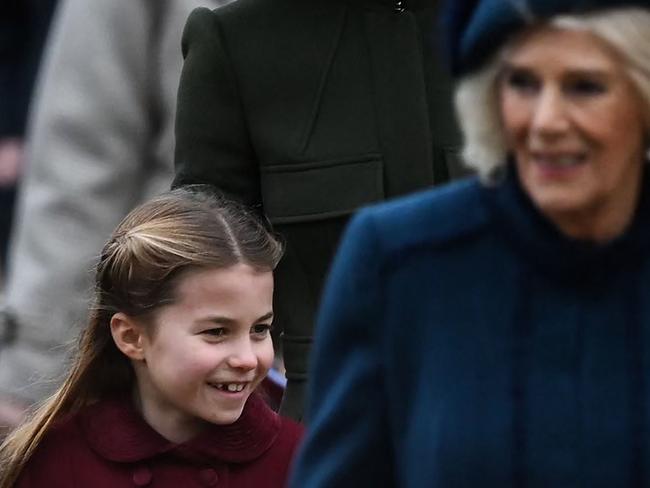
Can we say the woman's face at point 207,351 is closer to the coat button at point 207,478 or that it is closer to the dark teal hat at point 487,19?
the coat button at point 207,478

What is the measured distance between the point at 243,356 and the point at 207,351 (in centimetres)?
7

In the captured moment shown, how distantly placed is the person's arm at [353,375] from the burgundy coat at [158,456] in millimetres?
1116

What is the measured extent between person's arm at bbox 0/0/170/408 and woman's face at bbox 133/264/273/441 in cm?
36

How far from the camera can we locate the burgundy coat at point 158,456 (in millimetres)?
4012

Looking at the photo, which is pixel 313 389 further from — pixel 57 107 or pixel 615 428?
pixel 57 107

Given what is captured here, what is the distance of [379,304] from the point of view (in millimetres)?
2852

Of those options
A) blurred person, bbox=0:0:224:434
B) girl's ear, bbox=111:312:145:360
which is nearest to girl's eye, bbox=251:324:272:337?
girl's ear, bbox=111:312:145:360

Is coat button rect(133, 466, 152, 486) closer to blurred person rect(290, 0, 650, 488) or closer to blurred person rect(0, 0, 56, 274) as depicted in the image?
blurred person rect(0, 0, 56, 274)

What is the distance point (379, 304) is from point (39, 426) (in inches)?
55.2

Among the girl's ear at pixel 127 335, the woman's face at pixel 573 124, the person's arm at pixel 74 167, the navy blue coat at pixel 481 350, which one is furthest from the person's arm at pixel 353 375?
the person's arm at pixel 74 167

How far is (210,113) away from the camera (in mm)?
4219

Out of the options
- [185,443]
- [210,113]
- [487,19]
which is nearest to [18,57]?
[210,113]

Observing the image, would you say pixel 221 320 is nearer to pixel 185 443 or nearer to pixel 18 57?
pixel 185 443

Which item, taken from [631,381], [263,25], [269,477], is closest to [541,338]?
[631,381]
